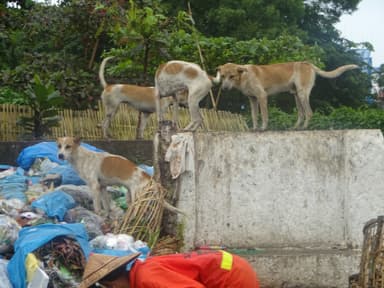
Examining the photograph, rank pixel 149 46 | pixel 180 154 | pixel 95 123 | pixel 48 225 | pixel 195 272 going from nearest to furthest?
pixel 195 272
pixel 48 225
pixel 180 154
pixel 95 123
pixel 149 46

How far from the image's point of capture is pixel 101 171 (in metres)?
9.14

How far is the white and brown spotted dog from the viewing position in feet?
29.5

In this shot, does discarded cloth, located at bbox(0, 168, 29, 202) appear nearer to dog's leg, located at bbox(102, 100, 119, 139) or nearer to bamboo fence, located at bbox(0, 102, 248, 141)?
dog's leg, located at bbox(102, 100, 119, 139)

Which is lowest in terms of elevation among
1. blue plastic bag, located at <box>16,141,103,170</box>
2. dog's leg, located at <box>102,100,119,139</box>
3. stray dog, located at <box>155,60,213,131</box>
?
blue plastic bag, located at <box>16,141,103,170</box>

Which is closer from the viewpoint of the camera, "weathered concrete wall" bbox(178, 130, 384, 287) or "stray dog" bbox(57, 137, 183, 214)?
"weathered concrete wall" bbox(178, 130, 384, 287)

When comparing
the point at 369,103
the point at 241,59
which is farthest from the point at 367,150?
the point at 369,103

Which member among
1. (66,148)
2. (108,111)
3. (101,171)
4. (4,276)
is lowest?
(4,276)

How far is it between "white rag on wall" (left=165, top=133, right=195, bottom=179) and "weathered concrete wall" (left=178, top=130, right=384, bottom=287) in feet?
0.23

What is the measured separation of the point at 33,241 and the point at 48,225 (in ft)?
1.39

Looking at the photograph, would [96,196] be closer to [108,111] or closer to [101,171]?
[101,171]

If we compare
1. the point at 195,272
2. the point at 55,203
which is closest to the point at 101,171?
the point at 55,203

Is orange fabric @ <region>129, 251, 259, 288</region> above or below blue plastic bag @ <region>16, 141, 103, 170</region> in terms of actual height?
below

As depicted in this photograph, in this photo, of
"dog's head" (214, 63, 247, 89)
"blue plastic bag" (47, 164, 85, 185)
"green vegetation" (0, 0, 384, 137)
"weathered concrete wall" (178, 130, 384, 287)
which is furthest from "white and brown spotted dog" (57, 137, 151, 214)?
"green vegetation" (0, 0, 384, 137)

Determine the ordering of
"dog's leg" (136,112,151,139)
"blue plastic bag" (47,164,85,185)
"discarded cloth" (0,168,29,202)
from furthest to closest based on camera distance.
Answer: "dog's leg" (136,112,151,139) → "blue plastic bag" (47,164,85,185) → "discarded cloth" (0,168,29,202)
